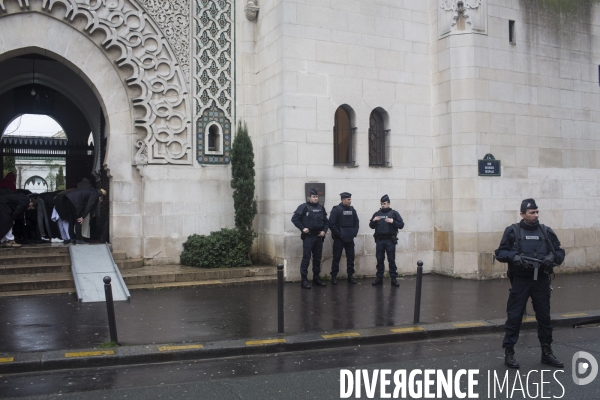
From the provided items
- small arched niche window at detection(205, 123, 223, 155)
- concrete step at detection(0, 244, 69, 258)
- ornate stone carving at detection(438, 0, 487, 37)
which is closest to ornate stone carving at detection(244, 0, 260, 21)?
small arched niche window at detection(205, 123, 223, 155)

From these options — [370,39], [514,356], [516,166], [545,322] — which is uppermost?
[370,39]

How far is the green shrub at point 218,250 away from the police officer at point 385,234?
2833 mm

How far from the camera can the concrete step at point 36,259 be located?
12117 mm

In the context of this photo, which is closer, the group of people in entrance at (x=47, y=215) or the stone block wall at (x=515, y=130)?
the group of people in entrance at (x=47, y=215)

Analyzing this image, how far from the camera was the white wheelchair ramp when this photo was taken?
10727 millimetres

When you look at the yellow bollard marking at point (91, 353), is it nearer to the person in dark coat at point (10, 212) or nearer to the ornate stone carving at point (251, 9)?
the person in dark coat at point (10, 212)

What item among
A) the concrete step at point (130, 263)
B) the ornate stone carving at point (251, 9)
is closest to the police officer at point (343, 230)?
the concrete step at point (130, 263)

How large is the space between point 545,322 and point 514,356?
0.76 metres

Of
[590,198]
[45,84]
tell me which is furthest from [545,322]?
[45,84]

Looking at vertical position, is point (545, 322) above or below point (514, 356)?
above

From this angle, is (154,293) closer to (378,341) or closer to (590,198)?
(378,341)

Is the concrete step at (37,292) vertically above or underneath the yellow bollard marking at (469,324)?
above

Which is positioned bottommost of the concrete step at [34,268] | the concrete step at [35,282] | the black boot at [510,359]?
the black boot at [510,359]

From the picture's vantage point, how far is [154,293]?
37.4ft
